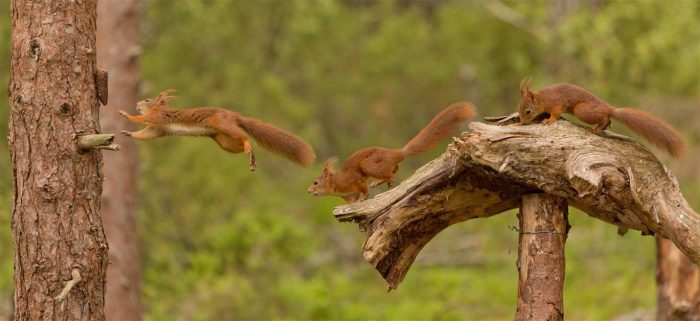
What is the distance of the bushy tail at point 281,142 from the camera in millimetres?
4902

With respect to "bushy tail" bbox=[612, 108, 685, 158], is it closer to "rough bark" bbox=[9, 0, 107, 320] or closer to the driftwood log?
the driftwood log

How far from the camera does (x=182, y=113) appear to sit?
15.9 feet

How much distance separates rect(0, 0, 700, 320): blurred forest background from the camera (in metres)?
11.5

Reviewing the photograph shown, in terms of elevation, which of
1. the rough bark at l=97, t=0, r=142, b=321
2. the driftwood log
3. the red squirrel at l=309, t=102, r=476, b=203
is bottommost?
the driftwood log

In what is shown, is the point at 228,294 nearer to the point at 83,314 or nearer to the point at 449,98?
the point at 83,314

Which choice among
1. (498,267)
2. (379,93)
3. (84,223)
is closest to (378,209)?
(84,223)

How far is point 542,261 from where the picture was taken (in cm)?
503

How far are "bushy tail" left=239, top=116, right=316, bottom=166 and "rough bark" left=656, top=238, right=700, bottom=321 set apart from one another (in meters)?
3.05

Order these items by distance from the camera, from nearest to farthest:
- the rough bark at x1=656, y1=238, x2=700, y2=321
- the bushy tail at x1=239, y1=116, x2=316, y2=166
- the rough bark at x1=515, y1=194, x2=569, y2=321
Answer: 1. the bushy tail at x1=239, y1=116, x2=316, y2=166
2. the rough bark at x1=515, y1=194, x2=569, y2=321
3. the rough bark at x1=656, y1=238, x2=700, y2=321

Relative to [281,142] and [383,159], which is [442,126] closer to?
[383,159]

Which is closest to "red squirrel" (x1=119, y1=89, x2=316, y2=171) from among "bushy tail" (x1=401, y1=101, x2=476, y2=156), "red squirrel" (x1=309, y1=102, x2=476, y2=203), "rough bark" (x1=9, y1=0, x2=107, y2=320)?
"rough bark" (x1=9, y1=0, x2=107, y2=320)

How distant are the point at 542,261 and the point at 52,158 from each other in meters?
2.31

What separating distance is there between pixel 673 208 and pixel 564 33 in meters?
9.60

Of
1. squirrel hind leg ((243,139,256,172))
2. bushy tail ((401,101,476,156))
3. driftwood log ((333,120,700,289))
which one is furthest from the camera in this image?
bushy tail ((401,101,476,156))
